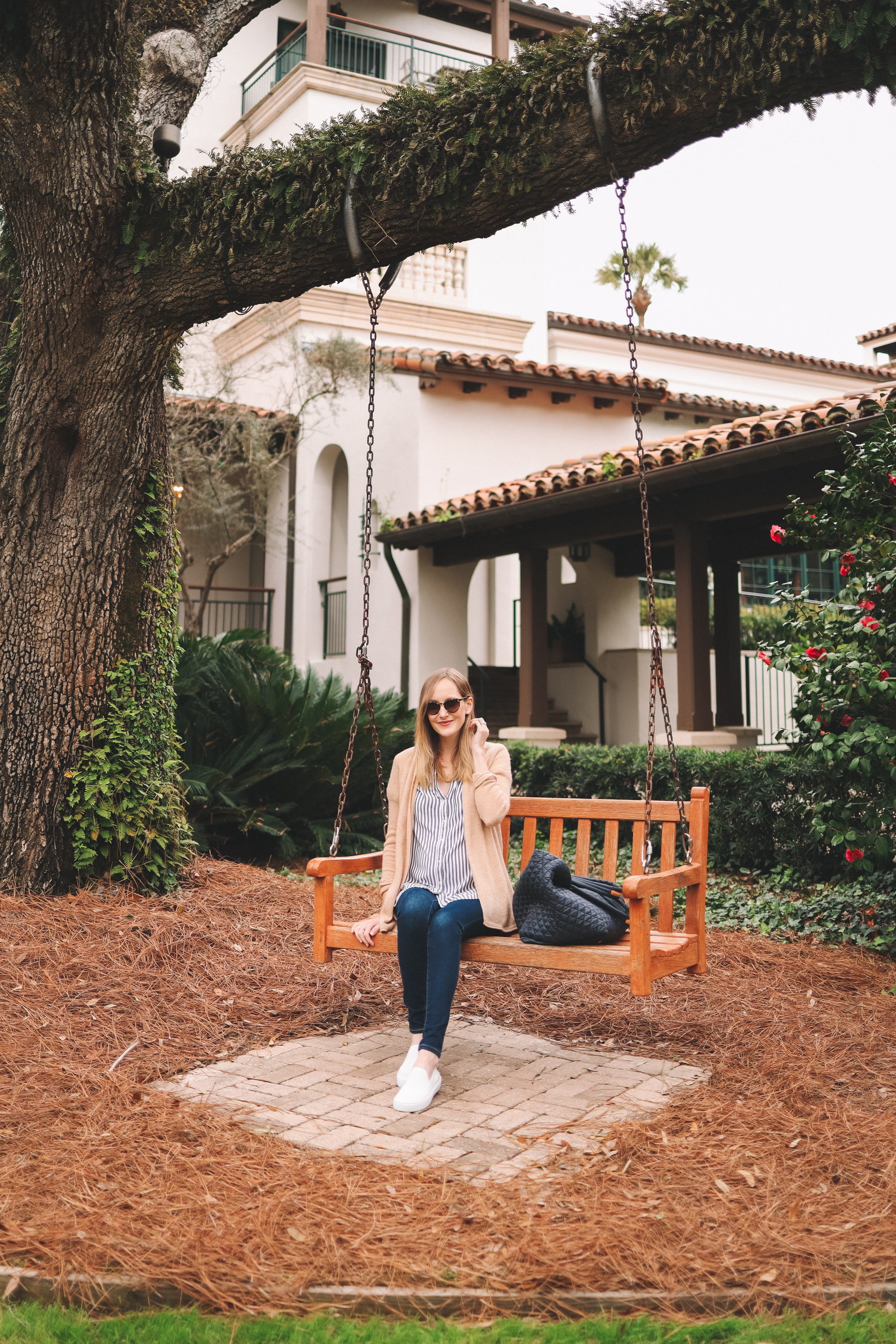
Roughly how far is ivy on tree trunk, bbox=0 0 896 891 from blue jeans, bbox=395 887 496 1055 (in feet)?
8.28

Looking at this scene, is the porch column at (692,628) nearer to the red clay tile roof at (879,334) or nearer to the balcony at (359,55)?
the balcony at (359,55)

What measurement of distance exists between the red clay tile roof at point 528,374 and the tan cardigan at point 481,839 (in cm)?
1013

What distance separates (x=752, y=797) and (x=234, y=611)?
11.6 m

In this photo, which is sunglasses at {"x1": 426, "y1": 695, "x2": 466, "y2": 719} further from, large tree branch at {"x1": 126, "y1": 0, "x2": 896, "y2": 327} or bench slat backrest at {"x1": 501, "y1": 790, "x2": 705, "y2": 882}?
large tree branch at {"x1": 126, "y1": 0, "x2": 896, "y2": 327}

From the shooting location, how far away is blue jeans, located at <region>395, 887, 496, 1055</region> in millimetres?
4078

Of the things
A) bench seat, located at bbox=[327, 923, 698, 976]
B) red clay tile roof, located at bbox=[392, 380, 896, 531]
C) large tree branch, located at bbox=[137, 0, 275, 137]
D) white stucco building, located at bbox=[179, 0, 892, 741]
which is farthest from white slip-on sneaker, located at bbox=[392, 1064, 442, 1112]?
white stucco building, located at bbox=[179, 0, 892, 741]

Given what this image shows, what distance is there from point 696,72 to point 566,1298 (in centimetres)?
391

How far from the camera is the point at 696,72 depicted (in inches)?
163

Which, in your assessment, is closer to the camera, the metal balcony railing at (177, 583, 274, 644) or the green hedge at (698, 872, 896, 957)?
the green hedge at (698, 872, 896, 957)

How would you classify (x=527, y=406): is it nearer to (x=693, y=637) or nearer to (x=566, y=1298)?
(x=693, y=637)

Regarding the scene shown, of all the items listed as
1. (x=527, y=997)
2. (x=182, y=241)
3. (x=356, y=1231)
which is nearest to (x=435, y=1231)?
(x=356, y=1231)

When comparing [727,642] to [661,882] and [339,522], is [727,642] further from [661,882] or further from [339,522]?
[661,882]

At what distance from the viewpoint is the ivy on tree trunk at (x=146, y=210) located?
420 cm

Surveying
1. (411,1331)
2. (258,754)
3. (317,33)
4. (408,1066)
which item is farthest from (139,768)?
(317,33)
